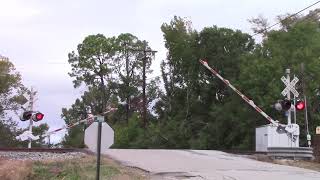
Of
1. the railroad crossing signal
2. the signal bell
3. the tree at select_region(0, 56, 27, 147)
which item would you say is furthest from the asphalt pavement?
the tree at select_region(0, 56, 27, 147)

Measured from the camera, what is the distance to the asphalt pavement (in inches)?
704

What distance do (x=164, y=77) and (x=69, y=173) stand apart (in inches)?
2279

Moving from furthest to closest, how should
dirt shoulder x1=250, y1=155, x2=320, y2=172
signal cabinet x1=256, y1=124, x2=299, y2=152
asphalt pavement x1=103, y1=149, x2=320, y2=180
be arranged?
signal cabinet x1=256, y1=124, x2=299, y2=152 < dirt shoulder x1=250, y1=155, x2=320, y2=172 < asphalt pavement x1=103, y1=149, x2=320, y2=180

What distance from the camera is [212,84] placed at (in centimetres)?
6550

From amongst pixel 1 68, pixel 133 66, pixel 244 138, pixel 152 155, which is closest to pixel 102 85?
pixel 133 66

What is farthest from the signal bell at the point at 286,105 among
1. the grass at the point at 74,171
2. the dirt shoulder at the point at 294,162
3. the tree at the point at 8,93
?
the tree at the point at 8,93

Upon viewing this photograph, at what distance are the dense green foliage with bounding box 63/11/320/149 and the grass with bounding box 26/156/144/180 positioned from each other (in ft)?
86.0

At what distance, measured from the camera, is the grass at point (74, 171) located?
17.5m

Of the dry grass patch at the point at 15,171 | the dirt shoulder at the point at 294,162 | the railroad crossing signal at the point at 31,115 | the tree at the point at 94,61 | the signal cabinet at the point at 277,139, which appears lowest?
the dry grass patch at the point at 15,171

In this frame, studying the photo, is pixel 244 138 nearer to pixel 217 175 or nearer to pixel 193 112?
pixel 193 112

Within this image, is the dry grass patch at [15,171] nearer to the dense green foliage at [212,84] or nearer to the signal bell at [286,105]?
the signal bell at [286,105]

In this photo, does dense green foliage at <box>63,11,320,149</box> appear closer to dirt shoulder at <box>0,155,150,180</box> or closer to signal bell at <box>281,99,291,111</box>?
signal bell at <box>281,99,291,111</box>

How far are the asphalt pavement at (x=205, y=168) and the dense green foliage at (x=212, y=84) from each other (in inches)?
815

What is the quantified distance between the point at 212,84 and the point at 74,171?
4793 cm
